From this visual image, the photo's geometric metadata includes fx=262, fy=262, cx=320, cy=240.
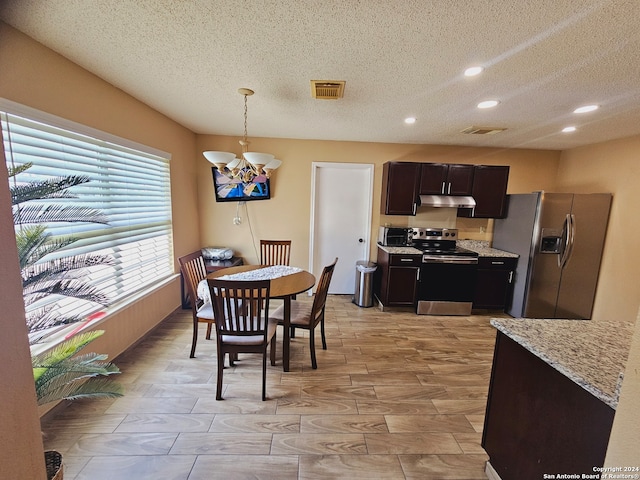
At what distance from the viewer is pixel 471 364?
2.55 m

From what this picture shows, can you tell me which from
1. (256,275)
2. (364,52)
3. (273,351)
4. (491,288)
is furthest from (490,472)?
(491,288)

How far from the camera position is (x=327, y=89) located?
83.4 inches

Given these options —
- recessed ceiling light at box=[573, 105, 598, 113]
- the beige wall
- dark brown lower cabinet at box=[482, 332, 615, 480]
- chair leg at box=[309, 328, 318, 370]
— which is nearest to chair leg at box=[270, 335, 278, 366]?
chair leg at box=[309, 328, 318, 370]

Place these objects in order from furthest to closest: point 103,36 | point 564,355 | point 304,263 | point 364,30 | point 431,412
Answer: point 304,263, point 431,412, point 103,36, point 364,30, point 564,355

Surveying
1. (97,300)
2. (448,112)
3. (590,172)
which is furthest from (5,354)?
(590,172)

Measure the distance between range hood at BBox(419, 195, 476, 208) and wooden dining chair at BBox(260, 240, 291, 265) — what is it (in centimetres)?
201

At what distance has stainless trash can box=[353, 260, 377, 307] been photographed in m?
3.85

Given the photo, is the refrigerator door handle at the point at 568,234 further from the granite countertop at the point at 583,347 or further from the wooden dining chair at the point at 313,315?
the wooden dining chair at the point at 313,315

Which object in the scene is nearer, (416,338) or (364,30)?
(364,30)

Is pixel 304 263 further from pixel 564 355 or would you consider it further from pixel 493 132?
pixel 564 355

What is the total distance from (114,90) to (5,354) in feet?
7.71

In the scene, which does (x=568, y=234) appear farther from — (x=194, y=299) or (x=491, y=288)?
(x=194, y=299)

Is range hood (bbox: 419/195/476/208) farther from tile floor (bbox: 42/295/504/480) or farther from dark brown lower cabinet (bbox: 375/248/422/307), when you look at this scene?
tile floor (bbox: 42/295/504/480)

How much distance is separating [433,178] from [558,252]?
1.82 m
